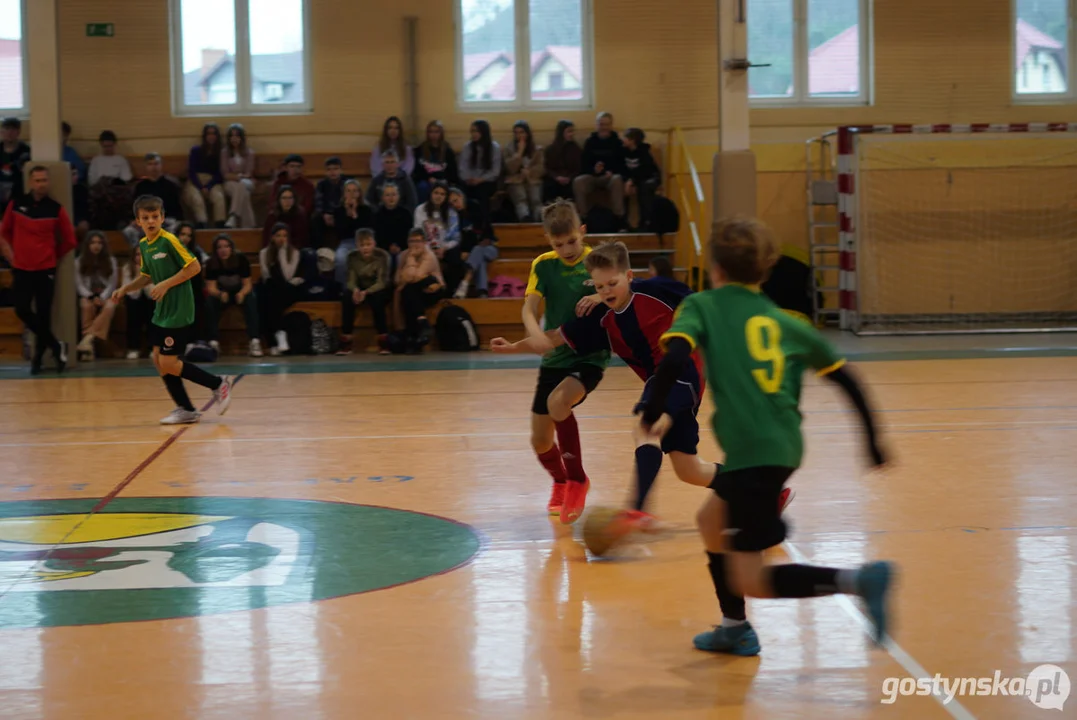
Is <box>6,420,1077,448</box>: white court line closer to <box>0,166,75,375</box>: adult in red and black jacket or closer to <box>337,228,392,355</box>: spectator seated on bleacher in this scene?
<box>0,166,75,375</box>: adult in red and black jacket

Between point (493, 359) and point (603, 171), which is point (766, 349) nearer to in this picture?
point (493, 359)

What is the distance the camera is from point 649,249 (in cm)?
1566

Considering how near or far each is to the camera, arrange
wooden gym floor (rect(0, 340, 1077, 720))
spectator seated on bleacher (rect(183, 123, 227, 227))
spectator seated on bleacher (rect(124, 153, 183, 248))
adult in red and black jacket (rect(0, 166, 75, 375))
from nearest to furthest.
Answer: wooden gym floor (rect(0, 340, 1077, 720)) → adult in red and black jacket (rect(0, 166, 75, 375)) → spectator seated on bleacher (rect(124, 153, 183, 248)) → spectator seated on bleacher (rect(183, 123, 227, 227))

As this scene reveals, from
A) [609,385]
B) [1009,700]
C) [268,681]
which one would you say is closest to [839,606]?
→ [1009,700]

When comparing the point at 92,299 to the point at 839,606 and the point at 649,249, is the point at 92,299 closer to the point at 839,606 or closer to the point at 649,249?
the point at 649,249

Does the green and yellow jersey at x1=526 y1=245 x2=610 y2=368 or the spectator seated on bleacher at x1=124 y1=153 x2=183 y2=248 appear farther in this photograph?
the spectator seated on bleacher at x1=124 y1=153 x2=183 y2=248

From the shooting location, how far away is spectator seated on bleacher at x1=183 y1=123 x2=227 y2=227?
15500 mm

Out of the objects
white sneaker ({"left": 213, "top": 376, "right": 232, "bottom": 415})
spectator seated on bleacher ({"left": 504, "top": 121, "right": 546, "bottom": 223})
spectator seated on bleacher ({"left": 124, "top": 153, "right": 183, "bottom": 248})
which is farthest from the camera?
spectator seated on bleacher ({"left": 504, "top": 121, "right": 546, "bottom": 223})

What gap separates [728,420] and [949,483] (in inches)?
128

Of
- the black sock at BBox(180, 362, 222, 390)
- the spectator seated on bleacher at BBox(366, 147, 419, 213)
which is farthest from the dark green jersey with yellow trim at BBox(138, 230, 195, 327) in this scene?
the spectator seated on bleacher at BBox(366, 147, 419, 213)

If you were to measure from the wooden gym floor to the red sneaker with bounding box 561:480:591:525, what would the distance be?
0.15 metres

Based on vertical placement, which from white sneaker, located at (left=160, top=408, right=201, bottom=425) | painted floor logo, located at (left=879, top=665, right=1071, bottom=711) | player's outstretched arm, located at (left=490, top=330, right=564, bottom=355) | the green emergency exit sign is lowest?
painted floor logo, located at (left=879, top=665, right=1071, bottom=711)

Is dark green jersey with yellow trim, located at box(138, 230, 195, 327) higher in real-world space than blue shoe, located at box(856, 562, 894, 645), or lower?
higher

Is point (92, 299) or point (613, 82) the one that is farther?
point (613, 82)
